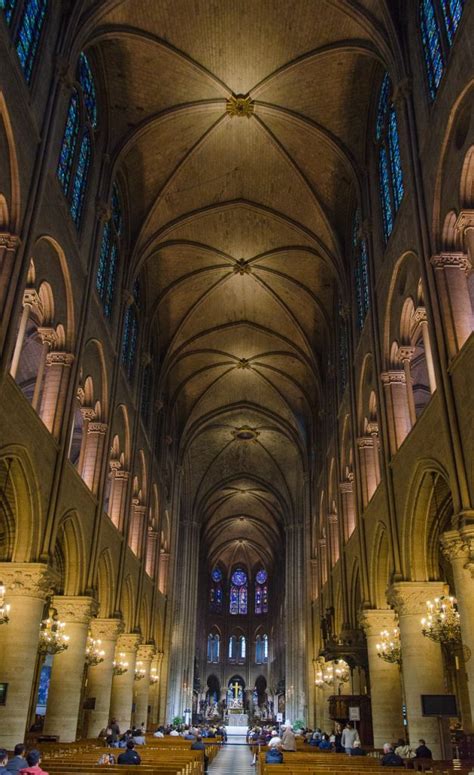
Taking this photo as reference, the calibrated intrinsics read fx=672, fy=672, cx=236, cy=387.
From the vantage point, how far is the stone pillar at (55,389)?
1781 cm

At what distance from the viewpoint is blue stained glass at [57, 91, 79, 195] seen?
1911cm

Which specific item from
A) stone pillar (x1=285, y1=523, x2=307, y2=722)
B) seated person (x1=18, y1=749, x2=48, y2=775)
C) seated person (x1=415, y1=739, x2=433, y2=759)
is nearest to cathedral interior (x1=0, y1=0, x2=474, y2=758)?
seated person (x1=415, y1=739, x2=433, y2=759)

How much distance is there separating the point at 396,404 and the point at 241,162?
1315cm

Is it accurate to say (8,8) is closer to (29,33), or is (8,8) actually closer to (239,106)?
(29,33)

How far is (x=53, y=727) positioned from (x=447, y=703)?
10758mm

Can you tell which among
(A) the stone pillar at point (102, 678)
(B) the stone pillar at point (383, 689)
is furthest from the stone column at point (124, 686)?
(B) the stone pillar at point (383, 689)

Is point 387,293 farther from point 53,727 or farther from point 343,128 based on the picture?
point 53,727

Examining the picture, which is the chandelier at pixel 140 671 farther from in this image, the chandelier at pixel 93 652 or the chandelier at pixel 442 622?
the chandelier at pixel 442 622

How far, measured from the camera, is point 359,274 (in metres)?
25.5

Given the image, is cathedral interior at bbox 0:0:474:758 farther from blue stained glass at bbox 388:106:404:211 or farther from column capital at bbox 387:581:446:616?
blue stained glass at bbox 388:106:404:211

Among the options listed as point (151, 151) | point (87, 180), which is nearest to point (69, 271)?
point (87, 180)

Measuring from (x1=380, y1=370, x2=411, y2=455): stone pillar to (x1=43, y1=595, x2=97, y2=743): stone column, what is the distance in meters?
10.2

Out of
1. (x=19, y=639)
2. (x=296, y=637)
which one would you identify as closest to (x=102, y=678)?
(x=19, y=639)

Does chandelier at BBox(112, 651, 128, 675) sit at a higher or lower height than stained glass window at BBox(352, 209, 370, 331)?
lower
